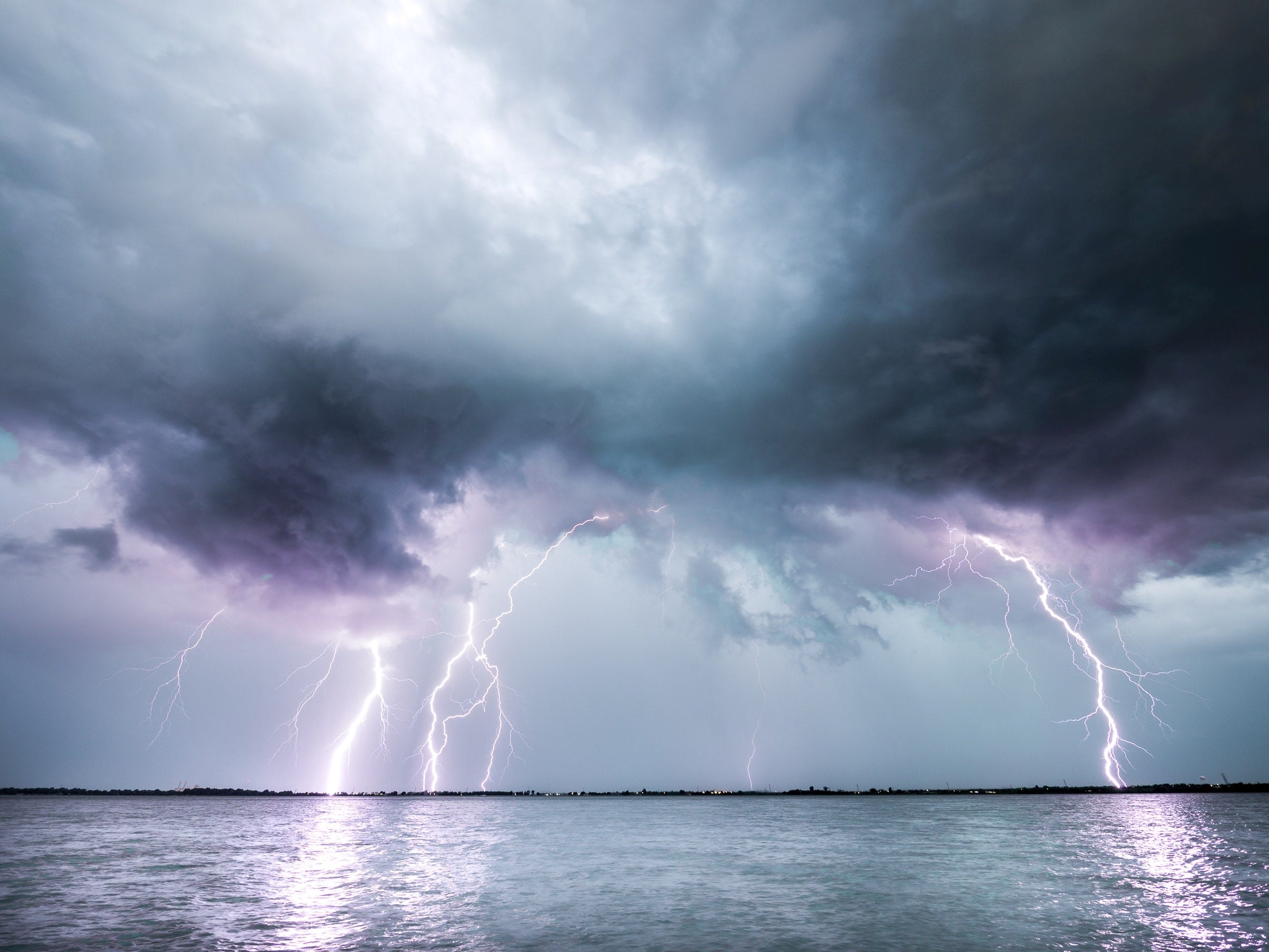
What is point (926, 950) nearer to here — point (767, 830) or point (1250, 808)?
point (767, 830)

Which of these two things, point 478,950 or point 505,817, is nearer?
point 478,950

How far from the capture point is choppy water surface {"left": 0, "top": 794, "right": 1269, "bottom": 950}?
656 inches

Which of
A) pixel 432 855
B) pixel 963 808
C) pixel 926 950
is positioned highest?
pixel 926 950

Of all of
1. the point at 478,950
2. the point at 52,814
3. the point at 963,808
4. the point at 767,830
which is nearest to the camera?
the point at 478,950

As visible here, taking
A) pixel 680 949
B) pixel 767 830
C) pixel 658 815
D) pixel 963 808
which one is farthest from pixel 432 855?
pixel 963 808

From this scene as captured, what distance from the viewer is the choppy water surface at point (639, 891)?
1666 cm

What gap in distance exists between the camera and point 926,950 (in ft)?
50.5

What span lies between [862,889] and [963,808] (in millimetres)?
122192

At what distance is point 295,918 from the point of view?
19.2m

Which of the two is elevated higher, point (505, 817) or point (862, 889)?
point (862, 889)

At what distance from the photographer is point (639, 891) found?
24688 millimetres

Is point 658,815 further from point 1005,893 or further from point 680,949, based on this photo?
point 680,949

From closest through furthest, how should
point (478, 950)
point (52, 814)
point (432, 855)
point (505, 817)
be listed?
point (478, 950), point (432, 855), point (52, 814), point (505, 817)

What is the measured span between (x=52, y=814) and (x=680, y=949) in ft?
392
